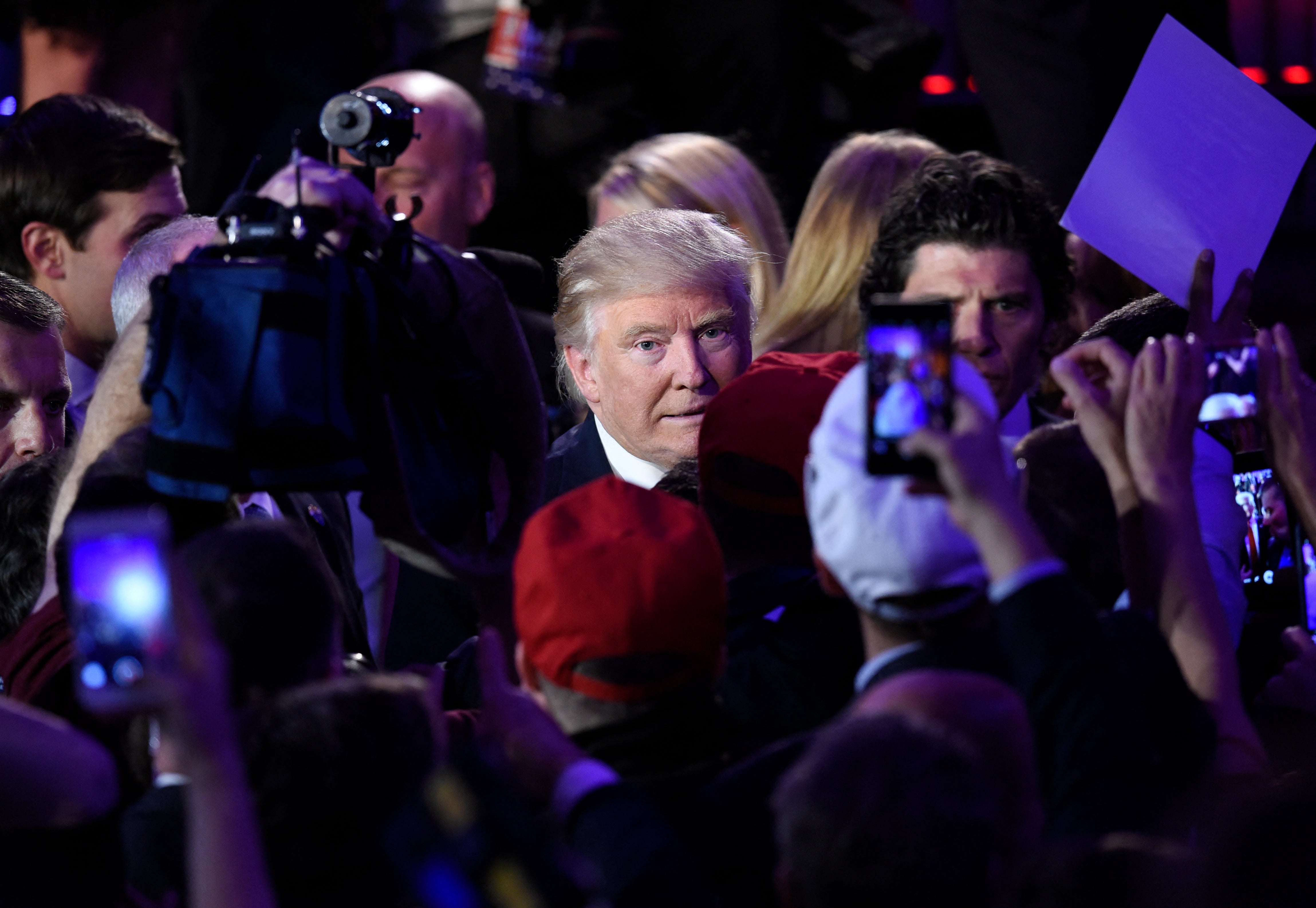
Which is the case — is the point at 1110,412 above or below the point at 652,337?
above

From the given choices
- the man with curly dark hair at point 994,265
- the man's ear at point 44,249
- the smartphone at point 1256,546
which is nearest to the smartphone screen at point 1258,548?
the smartphone at point 1256,546

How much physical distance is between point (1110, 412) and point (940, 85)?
344 centimetres

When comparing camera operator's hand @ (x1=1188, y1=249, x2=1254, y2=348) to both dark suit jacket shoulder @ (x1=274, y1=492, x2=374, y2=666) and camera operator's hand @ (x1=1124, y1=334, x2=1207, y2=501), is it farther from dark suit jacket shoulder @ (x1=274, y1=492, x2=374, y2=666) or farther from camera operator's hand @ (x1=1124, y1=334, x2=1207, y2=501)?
dark suit jacket shoulder @ (x1=274, y1=492, x2=374, y2=666)

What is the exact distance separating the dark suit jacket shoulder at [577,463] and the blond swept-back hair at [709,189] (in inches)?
31.6

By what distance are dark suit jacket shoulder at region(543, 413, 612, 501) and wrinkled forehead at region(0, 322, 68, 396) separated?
3.11 ft

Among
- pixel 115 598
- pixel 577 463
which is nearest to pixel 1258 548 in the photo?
pixel 577 463

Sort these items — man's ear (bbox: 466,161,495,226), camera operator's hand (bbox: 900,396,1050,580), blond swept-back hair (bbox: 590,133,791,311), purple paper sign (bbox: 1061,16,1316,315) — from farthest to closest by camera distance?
1. man's ear (bbox: 466,161,495,226)
2. blond swept-back hair (bbox: 590,133,791,311)
3. purple paper sign (bbox: 1061,16,1316,315)
4. camera operator's hand (bbox: 900,396,1050,580)

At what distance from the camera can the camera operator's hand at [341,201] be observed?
7.48ft

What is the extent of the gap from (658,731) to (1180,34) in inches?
52.6

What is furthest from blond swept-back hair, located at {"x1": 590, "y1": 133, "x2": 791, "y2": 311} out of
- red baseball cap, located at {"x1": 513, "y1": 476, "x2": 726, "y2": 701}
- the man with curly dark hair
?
red baseball cap, located at {"x1": 513, "y1": 476, "x2": 726, "y2": 701}

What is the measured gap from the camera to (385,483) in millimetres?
2240

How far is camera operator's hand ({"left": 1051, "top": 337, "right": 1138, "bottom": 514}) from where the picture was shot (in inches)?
79.9

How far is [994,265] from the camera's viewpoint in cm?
302

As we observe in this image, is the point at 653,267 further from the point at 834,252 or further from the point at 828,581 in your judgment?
the point at 828,581
